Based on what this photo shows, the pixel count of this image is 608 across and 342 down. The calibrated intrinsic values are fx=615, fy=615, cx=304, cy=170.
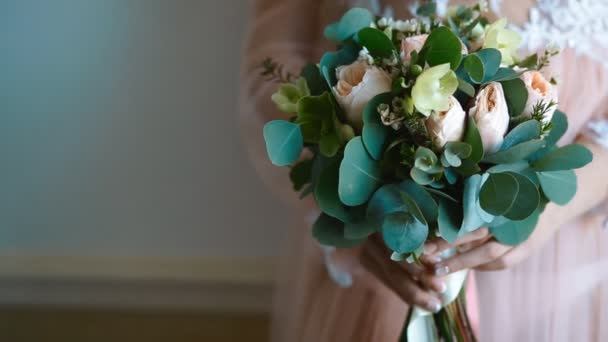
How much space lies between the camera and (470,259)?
2.33ft

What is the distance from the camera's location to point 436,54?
0.56m

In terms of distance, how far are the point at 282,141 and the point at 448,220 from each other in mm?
177

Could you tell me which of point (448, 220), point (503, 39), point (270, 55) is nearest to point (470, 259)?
point (448, 220)

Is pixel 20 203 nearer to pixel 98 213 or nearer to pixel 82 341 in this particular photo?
pixel 98 213

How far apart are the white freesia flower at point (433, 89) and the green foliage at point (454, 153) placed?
0.04 metres

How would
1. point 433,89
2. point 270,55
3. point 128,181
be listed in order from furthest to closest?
point 128,181 < point 270,55 < point 433,89

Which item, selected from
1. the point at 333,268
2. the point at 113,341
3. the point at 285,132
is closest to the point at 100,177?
the point at 113,341

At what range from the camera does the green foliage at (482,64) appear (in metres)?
0.56

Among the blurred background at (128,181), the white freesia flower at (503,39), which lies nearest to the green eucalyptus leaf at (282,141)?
the white freesia flower at (503,39)

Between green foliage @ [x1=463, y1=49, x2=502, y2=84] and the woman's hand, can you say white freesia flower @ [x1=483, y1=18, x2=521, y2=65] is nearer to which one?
green foliage @ [x1=463, y1=49, x2=502, y2=84]

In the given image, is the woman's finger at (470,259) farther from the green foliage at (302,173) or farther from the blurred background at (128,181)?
the blurred background at (128,181)

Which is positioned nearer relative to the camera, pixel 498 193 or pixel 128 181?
pixel 498 193

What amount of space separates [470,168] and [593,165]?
0.97 feet

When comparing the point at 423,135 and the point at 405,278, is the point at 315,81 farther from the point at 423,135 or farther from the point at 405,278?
the point at 405,278
